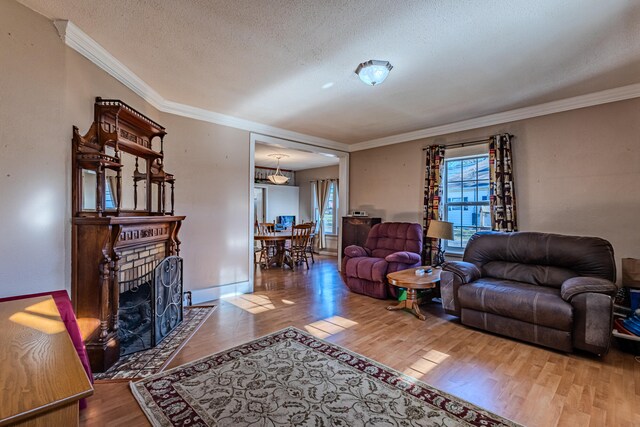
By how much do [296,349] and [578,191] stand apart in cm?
384

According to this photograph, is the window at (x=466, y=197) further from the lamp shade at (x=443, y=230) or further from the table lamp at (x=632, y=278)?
the table lamp at (x=632, y=278)

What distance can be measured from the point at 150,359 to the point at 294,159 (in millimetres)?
5904

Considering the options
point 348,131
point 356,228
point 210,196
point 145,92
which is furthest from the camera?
point 356,228

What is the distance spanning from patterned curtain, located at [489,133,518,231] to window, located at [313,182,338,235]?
4.94 m

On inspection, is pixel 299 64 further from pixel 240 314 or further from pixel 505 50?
pixel 240 314

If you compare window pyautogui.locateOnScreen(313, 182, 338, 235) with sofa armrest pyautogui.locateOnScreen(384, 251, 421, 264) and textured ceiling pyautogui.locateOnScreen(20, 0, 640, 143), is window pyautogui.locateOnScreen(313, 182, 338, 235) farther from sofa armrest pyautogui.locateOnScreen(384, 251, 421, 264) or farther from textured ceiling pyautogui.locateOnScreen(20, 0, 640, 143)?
textured ceiling pyautogui.locateOnScreen(20, 0, 640, 143)

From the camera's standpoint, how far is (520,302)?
279cm

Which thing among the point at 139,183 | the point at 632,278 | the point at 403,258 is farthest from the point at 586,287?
the point at 139,183

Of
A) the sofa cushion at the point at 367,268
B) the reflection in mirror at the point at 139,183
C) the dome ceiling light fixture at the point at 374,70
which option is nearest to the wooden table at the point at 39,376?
the reflection in mirror at the point at 139,183

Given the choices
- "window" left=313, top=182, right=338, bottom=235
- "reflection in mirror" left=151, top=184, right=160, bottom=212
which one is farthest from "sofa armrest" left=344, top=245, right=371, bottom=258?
"window" left=313, top=182, right=338, bottom=235

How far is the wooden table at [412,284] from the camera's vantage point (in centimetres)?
341

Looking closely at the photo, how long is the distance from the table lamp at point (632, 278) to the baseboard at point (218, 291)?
452cm

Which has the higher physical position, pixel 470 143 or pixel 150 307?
pixel 470 143

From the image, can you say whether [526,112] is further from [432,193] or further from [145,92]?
[145,92]
